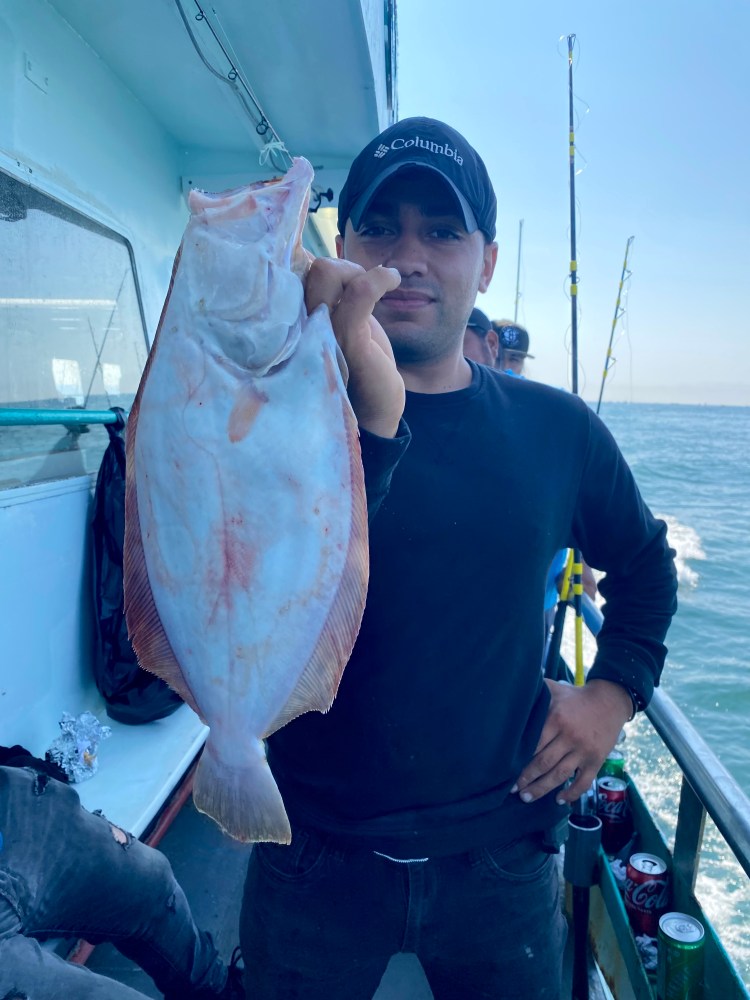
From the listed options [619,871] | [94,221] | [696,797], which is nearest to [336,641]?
[696,797]

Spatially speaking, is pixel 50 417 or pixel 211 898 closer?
pixel 50 417

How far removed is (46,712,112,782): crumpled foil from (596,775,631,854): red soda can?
1.93 meters

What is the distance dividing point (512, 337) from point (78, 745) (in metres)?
3.82

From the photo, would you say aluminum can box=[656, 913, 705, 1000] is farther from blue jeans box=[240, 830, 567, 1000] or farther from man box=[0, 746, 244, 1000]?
man box=[0, 746, 244, 1000]

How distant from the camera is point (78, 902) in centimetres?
171

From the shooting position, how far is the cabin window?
8.71 ft

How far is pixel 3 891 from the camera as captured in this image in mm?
1479

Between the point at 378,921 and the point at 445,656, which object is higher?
the point at 445,656

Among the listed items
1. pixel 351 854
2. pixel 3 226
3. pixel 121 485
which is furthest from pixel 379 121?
pixel 351 854

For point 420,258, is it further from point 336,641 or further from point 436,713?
point 436,713

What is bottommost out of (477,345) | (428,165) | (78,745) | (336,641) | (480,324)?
(78,745)

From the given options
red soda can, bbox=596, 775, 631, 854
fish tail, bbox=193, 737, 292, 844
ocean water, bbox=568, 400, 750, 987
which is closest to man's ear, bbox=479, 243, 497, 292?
fish tail, bbox=193, 737, 292, 844

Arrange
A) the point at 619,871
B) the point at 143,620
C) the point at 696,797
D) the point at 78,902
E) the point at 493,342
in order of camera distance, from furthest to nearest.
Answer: the point at 493,342 → the point at 619,871 → the point at 696,797 → the point at 78,902 → the point at 143,620

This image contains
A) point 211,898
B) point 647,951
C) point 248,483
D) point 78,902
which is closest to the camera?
point 248,483
